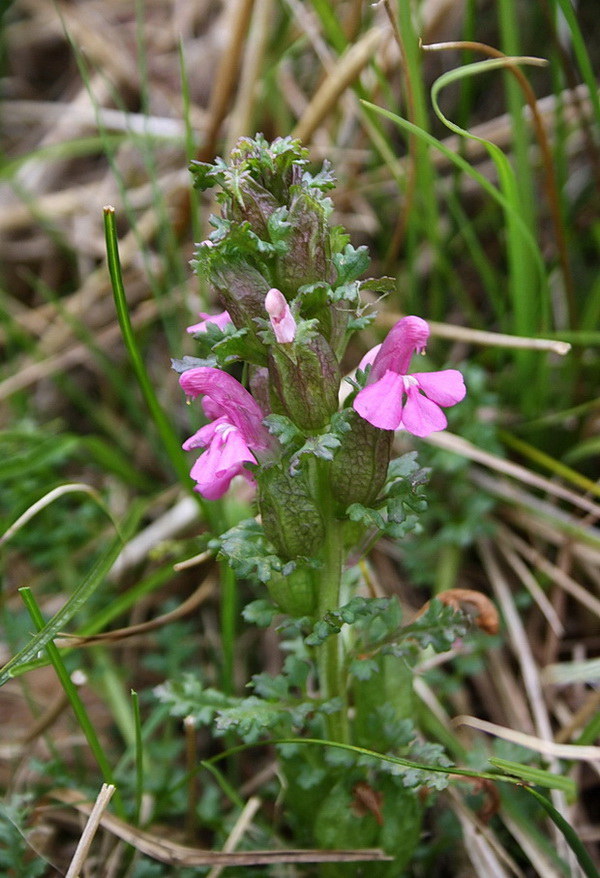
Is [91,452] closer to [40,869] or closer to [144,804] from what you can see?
[144,804]

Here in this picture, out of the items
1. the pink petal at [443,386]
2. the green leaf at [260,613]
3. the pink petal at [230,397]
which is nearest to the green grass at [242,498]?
the green leaf at [260,613]

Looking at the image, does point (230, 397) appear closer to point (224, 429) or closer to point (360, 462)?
point (224, 429)

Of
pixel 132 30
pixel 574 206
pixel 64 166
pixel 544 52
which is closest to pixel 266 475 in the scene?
pixel 574 206

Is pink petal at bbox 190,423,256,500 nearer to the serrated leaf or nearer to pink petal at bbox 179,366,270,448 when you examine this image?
pink petal at bbox 179,366,270,448

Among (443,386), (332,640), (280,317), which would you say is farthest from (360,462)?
(332,640)

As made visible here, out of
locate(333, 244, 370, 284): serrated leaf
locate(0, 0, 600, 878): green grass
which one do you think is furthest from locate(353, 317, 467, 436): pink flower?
locate(0, 0, 600, 878): green grass

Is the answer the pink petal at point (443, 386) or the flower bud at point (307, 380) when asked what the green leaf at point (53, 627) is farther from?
the pink petal at point (443, 386)
